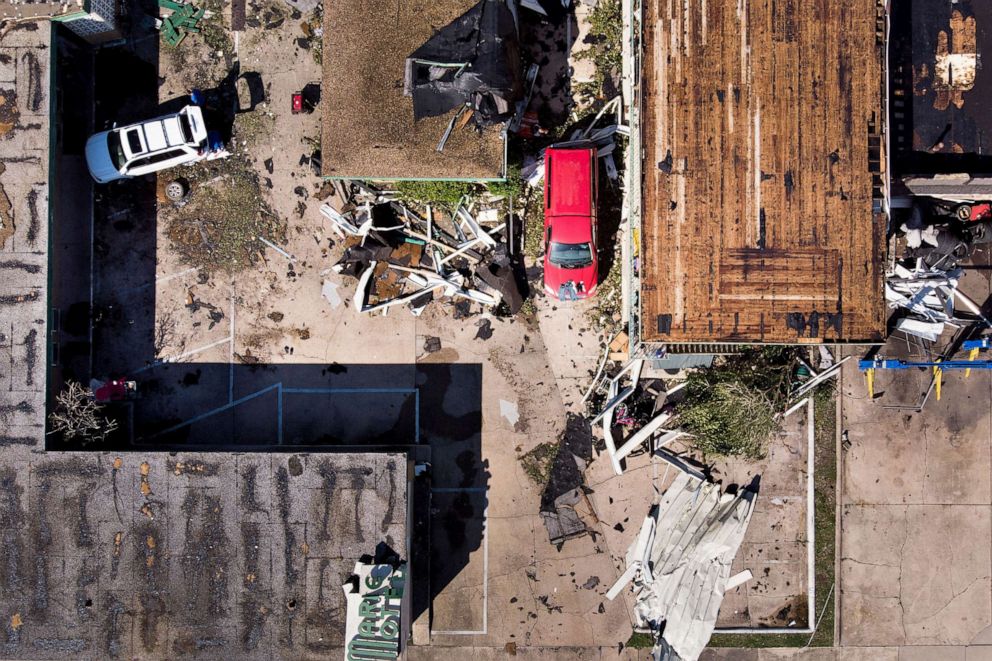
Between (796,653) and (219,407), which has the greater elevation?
(219,407)

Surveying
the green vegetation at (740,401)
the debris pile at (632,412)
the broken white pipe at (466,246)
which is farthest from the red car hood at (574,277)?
the green vegetation at (740,401)

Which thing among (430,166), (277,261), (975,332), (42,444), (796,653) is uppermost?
(430,166)

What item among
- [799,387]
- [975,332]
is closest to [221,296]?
[799,387]

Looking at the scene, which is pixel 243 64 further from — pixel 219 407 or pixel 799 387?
pixel 799 387

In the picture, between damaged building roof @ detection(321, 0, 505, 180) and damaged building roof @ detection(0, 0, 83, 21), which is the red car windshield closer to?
damaged building roof @ detection(321, 0, 505, 180)

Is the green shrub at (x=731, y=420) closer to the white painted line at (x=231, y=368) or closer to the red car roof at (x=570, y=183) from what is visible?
the red car roof at (x=570, y=183)

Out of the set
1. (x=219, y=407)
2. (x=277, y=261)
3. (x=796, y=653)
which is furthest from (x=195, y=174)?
(x=796, y=653)

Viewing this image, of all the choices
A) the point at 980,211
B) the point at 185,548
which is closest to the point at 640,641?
the point at 185,548

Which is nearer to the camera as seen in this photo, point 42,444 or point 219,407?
point 42,444
